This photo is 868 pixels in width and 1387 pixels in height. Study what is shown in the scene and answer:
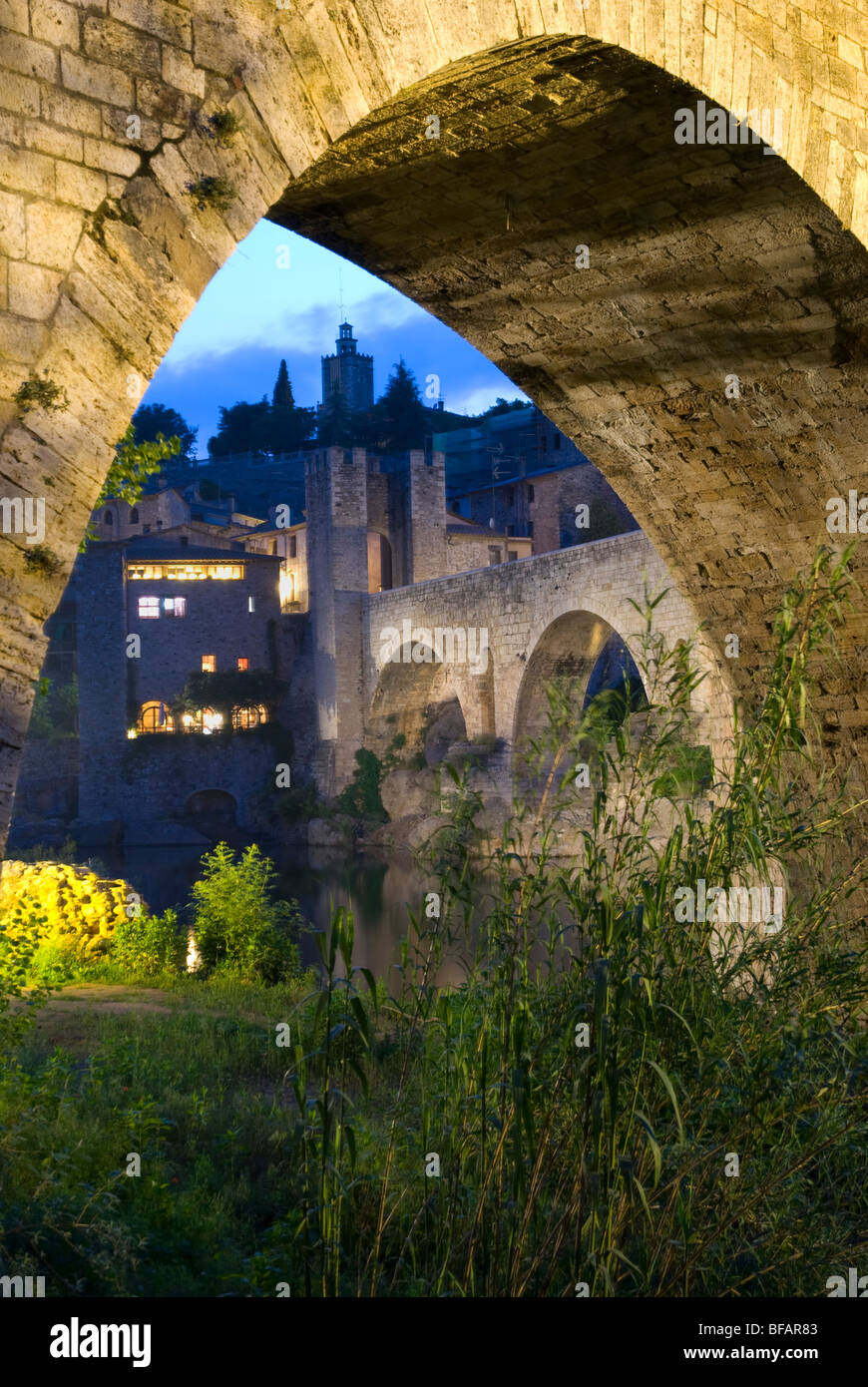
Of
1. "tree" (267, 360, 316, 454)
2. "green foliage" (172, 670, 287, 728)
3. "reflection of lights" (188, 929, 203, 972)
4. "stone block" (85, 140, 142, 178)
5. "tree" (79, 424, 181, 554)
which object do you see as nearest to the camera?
"stone block" (85, 140, 142, 178)

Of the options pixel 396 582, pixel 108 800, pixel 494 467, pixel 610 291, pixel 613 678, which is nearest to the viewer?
pixel 610 291

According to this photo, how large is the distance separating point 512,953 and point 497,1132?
390 mm

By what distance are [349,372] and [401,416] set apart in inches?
666

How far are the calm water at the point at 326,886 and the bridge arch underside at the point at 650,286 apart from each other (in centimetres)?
628

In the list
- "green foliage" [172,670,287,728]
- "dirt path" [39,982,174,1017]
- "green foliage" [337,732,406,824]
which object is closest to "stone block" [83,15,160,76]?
"dirt path" [39,982,174,1017]

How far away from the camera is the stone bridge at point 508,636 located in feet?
57.4

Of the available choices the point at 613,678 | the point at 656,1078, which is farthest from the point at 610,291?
the point at 613,678

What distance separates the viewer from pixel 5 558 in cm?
214

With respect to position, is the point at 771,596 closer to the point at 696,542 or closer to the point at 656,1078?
the point at 696,542

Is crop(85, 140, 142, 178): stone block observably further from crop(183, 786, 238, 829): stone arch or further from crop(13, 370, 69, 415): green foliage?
crop(183, 786, 238, 829): stone arch

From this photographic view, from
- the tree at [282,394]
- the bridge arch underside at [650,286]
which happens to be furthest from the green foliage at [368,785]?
the tree at [282,394]
